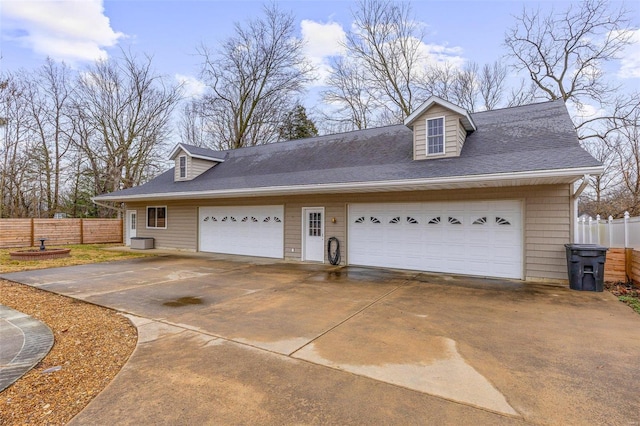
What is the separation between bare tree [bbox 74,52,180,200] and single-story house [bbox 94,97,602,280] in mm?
10399

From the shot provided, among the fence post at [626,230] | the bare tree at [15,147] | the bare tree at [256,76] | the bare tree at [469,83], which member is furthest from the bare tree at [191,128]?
the fence post at [626,230]

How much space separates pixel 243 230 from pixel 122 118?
15.4 m

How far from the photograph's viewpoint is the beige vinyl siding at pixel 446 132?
8.69 meters

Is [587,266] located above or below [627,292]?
above

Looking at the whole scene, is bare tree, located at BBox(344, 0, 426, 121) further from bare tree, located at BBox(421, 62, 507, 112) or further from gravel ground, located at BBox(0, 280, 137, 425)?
gravel ground, located at BBox(0, 280, 137, 425)

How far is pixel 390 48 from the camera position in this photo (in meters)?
19.0

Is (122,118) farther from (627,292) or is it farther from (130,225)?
(627,292)

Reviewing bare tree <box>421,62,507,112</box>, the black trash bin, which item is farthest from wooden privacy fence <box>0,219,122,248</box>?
the black trash bin

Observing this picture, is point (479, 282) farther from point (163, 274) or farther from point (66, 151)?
point (66, 151)

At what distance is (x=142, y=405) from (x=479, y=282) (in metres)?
6.98

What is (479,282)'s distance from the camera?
7.35 metres

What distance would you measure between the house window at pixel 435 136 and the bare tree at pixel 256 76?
47.9 feet

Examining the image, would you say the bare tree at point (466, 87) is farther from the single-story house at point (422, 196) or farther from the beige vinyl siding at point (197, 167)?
the beige vinyl siding at point (197, 167)

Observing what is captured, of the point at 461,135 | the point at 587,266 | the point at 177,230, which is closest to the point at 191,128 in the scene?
the point at 177,230
